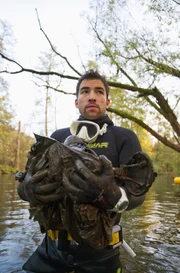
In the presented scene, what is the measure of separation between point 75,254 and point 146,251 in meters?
2.95

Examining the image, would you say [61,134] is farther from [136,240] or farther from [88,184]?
[136,240]

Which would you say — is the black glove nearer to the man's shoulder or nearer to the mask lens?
the mask lens

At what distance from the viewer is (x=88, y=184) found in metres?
1.53

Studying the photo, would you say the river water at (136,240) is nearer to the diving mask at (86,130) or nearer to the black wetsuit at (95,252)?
the black wetsuit at (95,252)

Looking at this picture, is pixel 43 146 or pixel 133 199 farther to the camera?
pixel 133 199

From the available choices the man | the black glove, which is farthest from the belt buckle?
the black glove

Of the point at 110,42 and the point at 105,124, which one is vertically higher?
the point at 110,42

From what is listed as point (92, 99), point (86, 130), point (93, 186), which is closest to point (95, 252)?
point (93, 186)

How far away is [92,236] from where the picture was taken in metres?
1.69

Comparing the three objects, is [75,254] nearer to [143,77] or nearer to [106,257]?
[106,257]

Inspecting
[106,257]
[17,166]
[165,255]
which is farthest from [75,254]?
[17,166]

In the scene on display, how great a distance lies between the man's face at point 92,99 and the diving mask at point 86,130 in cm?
27

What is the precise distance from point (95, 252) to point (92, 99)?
1498 mm

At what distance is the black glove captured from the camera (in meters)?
1.54
